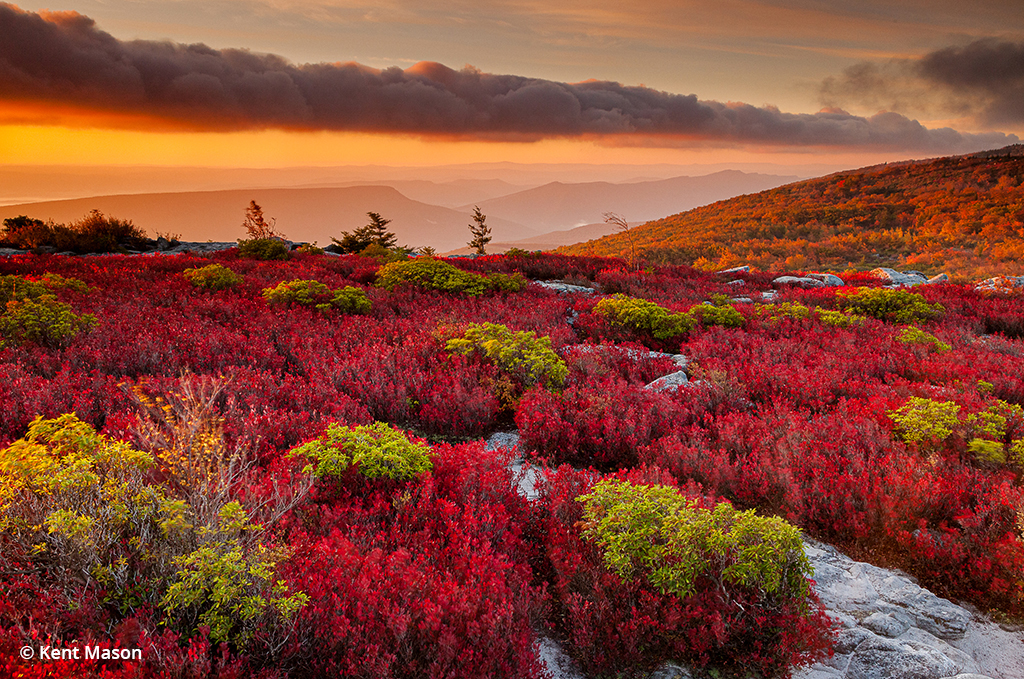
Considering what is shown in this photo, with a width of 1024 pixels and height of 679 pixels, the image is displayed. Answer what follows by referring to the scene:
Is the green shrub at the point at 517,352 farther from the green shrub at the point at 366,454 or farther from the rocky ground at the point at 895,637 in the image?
the rocky ground at the point at 895,637

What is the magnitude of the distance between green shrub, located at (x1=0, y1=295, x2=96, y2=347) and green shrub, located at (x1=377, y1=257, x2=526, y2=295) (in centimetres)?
553

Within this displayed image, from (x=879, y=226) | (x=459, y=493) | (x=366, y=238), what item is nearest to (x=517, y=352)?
(x=459, y=493)

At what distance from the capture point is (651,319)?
9.16 meters

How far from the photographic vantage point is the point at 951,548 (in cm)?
365

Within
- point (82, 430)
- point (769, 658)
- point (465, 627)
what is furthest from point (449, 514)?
point (82, 430)

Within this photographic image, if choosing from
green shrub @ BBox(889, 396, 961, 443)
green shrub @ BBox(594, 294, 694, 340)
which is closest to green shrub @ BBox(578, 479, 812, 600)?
green shrub @ BBox(889, 396, 961, 443)

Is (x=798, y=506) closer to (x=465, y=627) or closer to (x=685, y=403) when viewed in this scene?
(x=685, y=403)

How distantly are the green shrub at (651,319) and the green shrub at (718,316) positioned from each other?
2.08ft

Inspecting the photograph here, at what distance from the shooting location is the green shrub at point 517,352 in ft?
21.1

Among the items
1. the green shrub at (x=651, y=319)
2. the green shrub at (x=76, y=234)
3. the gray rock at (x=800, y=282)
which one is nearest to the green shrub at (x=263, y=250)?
the green shrub at (x=76, y=234)

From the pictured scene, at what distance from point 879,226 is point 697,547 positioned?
187 feet

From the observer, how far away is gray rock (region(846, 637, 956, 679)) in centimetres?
278

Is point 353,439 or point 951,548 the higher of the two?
point 353,439

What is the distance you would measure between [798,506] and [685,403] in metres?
1.93
